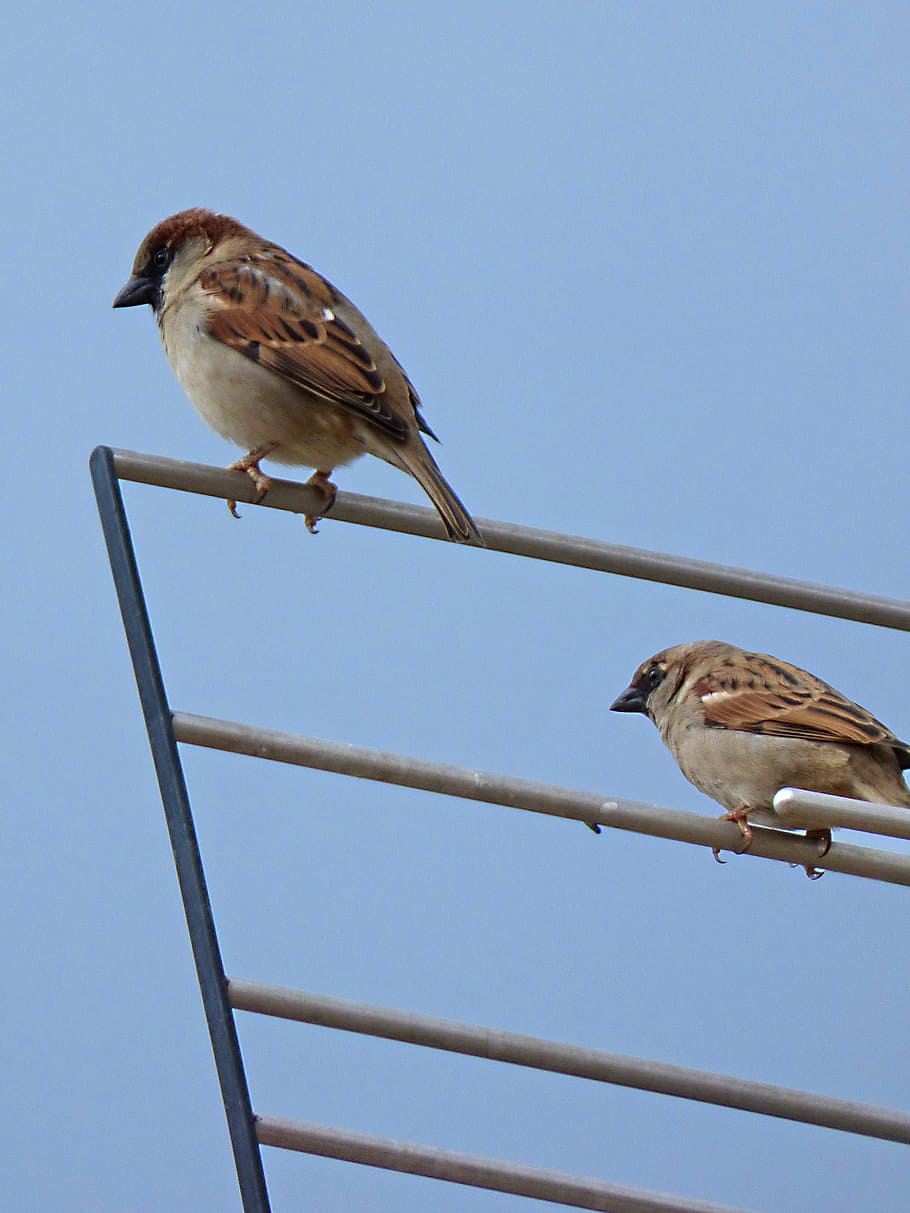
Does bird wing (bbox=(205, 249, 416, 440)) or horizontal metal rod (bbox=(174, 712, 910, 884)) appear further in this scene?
bird wing (bbox=(205, 249, 416, 440))

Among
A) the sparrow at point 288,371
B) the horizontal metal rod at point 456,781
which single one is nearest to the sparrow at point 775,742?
the sparrow at point 288,371

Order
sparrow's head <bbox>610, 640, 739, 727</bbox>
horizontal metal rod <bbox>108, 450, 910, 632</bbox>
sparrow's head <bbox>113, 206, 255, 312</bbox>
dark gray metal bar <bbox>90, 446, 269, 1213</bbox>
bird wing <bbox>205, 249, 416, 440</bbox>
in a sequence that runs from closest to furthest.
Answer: dark gray metal bar <bbox>90, 446, 269, 1213</bbox> < horizontal metal rod <bbox>108, 450, 910, 632</bbox> < bird wing <bbox>205, 249, 416, 440</bbox> < sparrow's head <bbox>113, 206, 255, 312</bbox> < sparrow's head <bbox>610, 640, 739, 727</bbox>

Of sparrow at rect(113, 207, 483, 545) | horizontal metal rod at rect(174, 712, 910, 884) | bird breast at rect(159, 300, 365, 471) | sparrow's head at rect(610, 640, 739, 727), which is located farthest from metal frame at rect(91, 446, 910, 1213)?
sparrow's head at rect(610, 640, 739, 727)

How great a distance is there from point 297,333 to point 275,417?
129 mm

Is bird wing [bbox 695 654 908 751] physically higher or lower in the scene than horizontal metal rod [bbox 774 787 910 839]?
higher

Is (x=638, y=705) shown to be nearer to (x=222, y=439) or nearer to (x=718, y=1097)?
(x=222, y=439)

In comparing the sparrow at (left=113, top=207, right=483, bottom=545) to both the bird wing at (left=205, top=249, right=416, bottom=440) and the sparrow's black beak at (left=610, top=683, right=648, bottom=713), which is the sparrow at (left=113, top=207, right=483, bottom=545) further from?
the sparrow's black beak at (left=610, top=683, right=648, bottom=713)

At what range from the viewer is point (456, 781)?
3.83 ft

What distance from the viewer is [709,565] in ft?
4.32

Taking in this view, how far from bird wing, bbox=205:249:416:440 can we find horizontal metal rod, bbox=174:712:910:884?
84 centimetres

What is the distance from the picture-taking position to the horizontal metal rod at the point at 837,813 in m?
0.96

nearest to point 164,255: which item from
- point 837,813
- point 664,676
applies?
point 664,676

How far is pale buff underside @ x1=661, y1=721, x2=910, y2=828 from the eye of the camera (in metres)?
2.05

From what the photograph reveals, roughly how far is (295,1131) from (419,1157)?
0.35 ft
